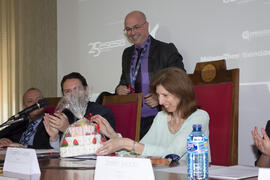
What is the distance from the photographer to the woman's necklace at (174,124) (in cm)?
246

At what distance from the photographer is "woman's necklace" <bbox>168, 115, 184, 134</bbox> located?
2.46m

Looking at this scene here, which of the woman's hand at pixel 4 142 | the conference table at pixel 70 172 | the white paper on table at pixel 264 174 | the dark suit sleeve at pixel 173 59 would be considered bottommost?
the woman's hand at pixel 4 142

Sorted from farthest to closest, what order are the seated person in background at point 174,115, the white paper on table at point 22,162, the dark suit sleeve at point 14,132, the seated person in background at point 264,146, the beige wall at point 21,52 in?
the beige wall at point 21,52
the dark suit sleeve at point 14,132
the seated person in background at point 174,115
the seated person in background at point 264,146
the white paper on table at point 22,162

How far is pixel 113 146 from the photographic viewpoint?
2082 mm

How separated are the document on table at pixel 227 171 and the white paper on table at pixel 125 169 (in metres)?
0.28

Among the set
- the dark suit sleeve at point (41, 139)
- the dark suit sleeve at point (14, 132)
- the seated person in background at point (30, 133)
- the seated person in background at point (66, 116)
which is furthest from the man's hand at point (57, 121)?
the dark suit sleeve at point (14, 132)

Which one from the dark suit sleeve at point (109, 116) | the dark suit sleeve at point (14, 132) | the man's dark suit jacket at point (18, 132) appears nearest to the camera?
the dark suit sleeve at point (109, 116)

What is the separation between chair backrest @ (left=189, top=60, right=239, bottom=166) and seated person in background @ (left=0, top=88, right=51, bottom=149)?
4.47 ft

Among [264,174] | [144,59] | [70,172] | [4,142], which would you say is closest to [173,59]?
[144,59]

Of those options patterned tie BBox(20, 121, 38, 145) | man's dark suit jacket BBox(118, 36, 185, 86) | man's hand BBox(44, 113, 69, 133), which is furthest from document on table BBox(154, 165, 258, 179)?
patterned tie BBox(20, 121, 38, 145)

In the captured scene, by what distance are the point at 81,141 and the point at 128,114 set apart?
788mm

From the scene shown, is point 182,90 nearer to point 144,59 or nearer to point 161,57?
point 161,57

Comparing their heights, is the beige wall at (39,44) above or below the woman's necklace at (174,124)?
above

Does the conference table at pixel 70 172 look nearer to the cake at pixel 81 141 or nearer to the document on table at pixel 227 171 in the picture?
the document on table at pixel 227 171
